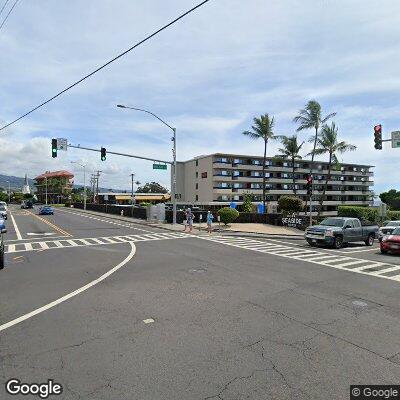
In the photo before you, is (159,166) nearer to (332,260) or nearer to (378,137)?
(378,137)

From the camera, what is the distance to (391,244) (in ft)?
60.6

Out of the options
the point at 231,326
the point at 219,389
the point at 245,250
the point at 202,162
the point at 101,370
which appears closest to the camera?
the point at 219,389

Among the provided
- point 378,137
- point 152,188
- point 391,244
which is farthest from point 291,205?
point 152,188

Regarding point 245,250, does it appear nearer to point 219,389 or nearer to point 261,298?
point 261,298

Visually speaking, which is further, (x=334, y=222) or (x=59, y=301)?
(x=334, y=222)

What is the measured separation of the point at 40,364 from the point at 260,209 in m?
43.9

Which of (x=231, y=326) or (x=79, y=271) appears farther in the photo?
(x=79, y=271)

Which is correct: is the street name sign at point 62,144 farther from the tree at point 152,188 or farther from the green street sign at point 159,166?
the tree at point 152,188

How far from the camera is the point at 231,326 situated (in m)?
7.04

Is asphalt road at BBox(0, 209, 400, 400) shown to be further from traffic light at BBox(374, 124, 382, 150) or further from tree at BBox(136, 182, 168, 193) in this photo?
tree at BBox(136, 182, 168, 193)

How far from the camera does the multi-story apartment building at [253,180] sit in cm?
7856

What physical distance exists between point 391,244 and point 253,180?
65593mm

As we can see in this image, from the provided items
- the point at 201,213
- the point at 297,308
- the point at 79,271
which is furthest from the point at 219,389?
the point at 201,213

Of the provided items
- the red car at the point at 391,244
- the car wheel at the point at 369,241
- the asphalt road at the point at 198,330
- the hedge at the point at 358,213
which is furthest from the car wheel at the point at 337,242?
the hedge at the point at 358,213
